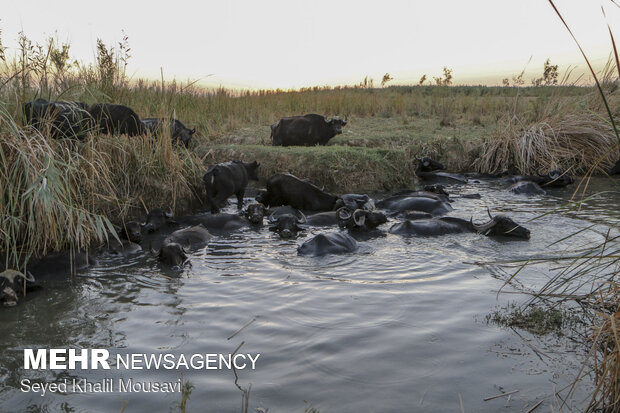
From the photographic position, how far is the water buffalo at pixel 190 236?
6.90 metres

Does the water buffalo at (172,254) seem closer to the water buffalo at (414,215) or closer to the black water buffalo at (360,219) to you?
the black water buffalo at (360,219)

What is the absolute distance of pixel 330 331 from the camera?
4223 mm

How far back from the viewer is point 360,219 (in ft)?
24.3

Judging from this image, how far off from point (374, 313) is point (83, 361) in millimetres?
2287

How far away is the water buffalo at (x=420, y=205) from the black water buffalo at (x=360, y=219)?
1.08m

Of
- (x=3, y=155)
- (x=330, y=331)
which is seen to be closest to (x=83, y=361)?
(x=330, y=331)

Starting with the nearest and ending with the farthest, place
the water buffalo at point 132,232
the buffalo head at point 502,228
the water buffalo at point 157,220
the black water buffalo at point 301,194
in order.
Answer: the water buffalo at point 132,232 → the buffalo head at point 502,228 → the water buffalo at point 157,220 → the black water buffalo at point 301,194

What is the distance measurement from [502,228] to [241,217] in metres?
3.71

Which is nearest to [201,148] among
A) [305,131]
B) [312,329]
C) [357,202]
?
[305,131]

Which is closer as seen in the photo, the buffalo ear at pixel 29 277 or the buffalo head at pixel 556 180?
the buffalo ear at pixel 29 277

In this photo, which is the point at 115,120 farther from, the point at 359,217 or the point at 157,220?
the point at 359,217

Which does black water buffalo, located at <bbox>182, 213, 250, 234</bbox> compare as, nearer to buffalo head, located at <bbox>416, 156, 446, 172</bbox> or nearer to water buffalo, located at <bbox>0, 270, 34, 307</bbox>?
water buffalo, located at <bbox>0, 270, 34, 307</bbox>

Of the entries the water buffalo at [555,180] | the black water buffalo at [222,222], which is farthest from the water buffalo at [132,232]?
the water buffalo at [555,180]

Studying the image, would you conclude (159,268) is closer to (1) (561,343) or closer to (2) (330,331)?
(2) (330,331)
